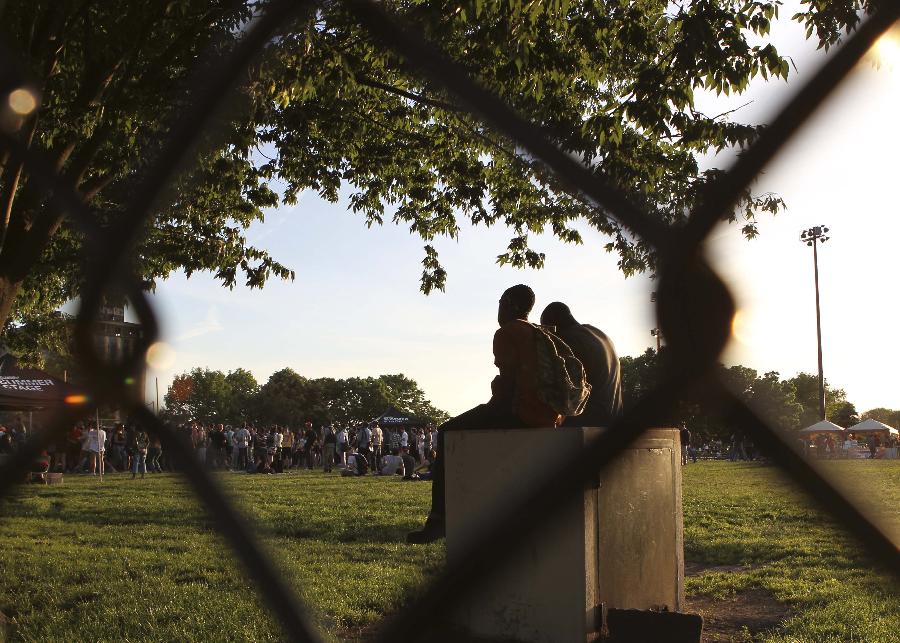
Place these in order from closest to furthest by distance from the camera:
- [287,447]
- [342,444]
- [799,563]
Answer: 1. [799,563]
2. [342,444]
3. [287,447]

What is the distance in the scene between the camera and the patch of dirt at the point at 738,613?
15.3 ft

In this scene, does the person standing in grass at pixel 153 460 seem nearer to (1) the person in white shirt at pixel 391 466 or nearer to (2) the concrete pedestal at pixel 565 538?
(1) the person in white shirt at pixel 391 466

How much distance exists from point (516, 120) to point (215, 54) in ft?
2.21

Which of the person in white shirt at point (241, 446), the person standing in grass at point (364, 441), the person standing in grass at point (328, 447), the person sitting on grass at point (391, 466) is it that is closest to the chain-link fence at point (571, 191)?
the person sitting on grass at point (391, 466)

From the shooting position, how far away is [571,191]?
1.16 meters

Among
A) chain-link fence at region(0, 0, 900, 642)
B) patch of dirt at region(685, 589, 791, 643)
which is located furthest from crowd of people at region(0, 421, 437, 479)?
chain-link fence at region(0, 0, 900, 642)

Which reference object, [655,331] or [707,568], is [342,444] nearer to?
[707,568]

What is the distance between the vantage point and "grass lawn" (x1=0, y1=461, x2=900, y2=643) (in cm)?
449

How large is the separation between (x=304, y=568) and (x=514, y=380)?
10.7 feet

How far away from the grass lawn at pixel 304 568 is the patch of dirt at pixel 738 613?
0.07m

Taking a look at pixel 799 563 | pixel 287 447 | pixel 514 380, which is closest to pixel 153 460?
pixel 287 447

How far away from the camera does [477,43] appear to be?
4.74m

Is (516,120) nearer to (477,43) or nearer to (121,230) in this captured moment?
(121,230)

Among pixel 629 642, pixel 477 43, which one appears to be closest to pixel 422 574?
pixel 629 642
